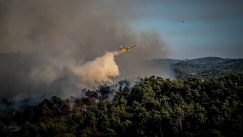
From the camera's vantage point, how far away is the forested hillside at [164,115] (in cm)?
5081

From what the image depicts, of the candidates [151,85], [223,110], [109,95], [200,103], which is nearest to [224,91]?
[200,103]

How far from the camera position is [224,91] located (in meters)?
67.8

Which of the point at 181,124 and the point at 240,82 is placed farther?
the point at 240,82

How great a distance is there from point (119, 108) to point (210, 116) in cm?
2818

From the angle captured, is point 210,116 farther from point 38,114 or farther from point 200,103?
point 38,114

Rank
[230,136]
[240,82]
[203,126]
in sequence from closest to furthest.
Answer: [230,136], [203,126], [240,82]

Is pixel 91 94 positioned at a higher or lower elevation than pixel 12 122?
higher

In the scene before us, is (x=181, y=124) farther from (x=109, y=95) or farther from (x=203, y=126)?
(x=109, y=95)

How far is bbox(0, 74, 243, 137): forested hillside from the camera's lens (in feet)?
167

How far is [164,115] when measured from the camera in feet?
190

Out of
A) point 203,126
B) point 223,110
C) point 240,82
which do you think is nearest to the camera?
point 203,126

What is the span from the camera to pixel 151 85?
308 feet

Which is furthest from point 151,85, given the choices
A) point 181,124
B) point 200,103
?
point 181,124

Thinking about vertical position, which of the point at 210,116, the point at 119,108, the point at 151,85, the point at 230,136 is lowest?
the point at 230,136
